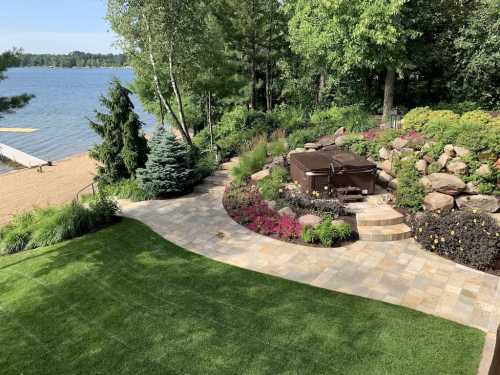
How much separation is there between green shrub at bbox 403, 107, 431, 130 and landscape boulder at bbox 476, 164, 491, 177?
2.88 meters

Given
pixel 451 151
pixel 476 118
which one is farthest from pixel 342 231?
pixel 476 118

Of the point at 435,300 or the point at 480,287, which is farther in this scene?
the point at 480,287

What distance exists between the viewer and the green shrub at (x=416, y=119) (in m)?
11.6

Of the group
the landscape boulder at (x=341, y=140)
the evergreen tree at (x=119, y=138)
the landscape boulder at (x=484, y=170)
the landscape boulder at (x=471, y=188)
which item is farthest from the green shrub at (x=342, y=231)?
the evergreen tree at (x=119, y=138)

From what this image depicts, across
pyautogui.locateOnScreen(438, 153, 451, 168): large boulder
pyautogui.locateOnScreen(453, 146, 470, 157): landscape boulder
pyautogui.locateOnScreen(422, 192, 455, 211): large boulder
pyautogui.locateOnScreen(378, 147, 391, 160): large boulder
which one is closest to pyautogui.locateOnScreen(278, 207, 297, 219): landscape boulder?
pyautogui.locateOnScreen(422, 192, 455, 211): large boulder

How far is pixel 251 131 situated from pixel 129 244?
10272 mm

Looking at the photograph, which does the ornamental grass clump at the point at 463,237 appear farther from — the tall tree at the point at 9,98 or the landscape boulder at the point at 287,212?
the tall tree at the point at 9,98

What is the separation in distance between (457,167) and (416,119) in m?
3.06

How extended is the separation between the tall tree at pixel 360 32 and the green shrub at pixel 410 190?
5759mm

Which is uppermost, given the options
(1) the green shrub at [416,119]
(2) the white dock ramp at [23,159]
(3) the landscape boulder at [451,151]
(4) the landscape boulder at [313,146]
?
(1) the green shrub at [416,119]

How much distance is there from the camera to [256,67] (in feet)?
77.2

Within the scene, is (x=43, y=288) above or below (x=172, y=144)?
below

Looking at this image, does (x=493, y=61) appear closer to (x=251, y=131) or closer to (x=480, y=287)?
(x=251, y=131)

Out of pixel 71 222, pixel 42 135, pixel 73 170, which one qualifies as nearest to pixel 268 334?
pixel 71 222
